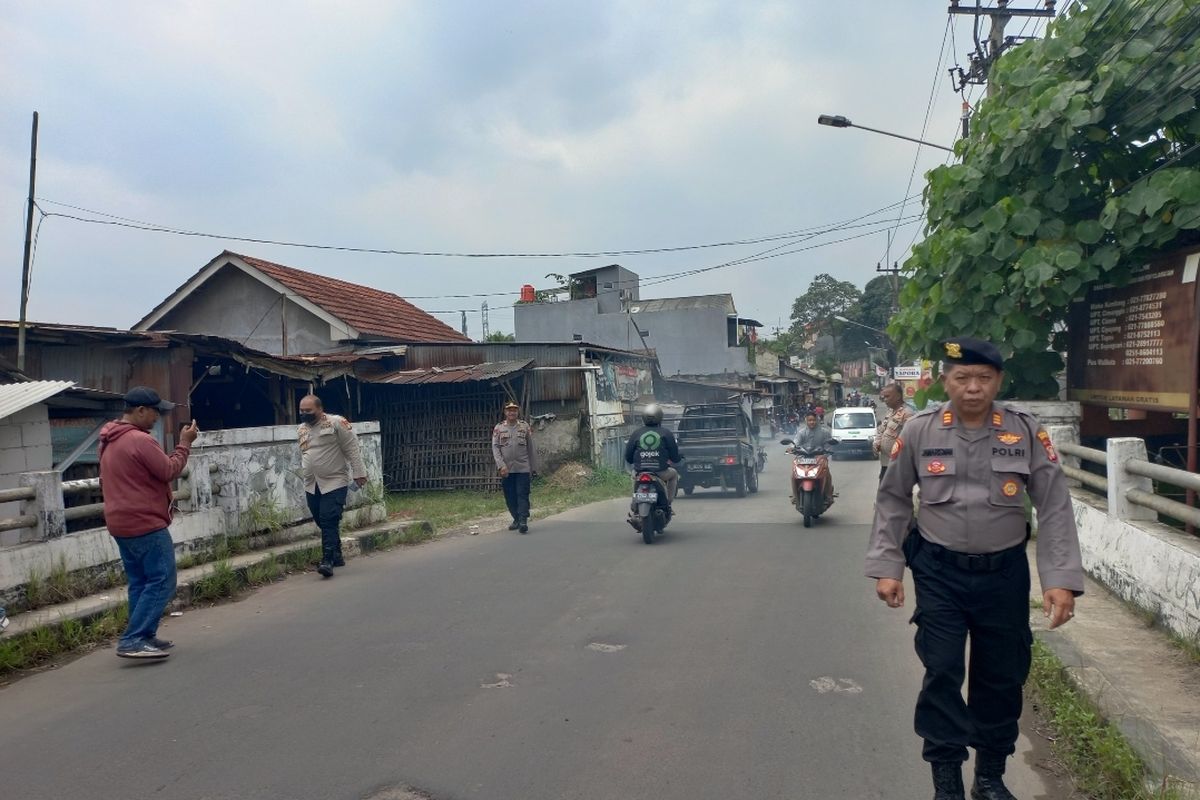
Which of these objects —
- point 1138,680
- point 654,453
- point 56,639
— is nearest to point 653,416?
point 654,453

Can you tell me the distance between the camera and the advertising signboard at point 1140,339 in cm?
715

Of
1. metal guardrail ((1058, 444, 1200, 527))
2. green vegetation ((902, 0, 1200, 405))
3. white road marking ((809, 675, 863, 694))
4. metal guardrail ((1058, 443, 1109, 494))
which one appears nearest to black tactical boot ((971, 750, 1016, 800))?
white road marking ((809, 675, 863, 694))

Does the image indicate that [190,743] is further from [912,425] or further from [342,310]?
[342,310]

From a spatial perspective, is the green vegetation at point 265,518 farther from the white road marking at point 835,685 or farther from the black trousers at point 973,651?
the black trousers at point 973,651

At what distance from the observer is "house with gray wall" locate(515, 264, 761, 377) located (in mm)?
41906

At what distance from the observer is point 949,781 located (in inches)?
136

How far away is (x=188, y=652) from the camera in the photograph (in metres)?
6.19

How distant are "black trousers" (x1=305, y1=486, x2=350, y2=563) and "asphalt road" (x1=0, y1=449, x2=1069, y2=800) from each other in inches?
21.9

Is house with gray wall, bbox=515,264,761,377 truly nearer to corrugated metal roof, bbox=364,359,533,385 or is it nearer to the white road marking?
corrugated metal roof, bbox=364,359,533,385

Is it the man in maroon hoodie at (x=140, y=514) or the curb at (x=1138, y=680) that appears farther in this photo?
the man in maroon hoodie at (x=140, y=514)

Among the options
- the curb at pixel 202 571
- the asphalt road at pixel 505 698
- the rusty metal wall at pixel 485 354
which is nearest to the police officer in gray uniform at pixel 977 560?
the asphalt road at pixel 505 698

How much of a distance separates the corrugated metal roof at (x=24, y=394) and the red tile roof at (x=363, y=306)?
1155cm

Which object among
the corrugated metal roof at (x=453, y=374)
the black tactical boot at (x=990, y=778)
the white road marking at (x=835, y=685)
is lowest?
the white road marking at (x=835, y=685)

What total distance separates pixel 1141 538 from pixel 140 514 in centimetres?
684
